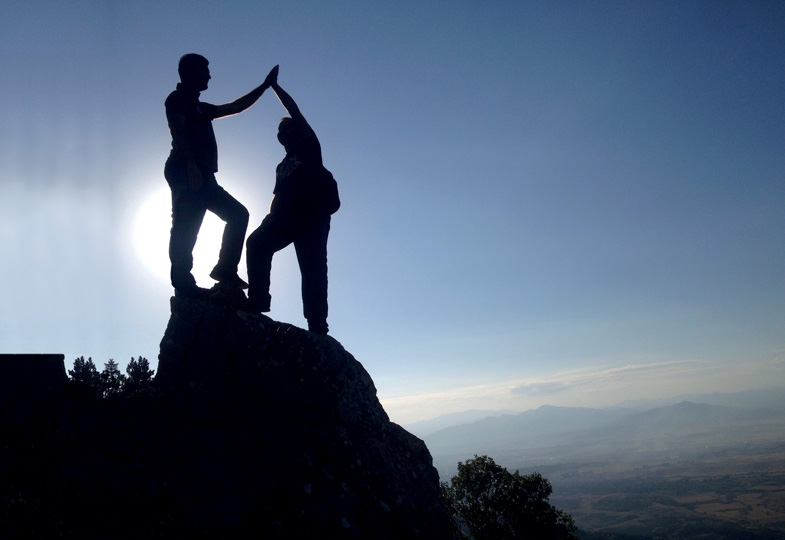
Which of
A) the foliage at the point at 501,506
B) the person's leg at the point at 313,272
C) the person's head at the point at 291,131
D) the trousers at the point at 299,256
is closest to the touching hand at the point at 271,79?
the person's head at the point at 291,131

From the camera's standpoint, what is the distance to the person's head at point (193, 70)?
6.80 meters

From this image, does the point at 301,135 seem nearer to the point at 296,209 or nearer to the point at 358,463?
the point at 296,209

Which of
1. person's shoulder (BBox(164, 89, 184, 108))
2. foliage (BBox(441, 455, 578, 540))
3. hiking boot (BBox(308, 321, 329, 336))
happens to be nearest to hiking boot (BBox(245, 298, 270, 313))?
hiking boot (BBox(308, 321, 329, 336))

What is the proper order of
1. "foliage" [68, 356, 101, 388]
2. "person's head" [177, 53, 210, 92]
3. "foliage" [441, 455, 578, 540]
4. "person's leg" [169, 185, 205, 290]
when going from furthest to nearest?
"foliage" [441, 455, 578, 540] → "foliage" [68, 356, 101, 388] → "person's head" [177, 53, 210, 92] → "person's leg" [169, 185, 205, 290]

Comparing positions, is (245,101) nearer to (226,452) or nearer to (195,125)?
(195,125)

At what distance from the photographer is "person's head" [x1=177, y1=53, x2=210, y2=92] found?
6.80 metres

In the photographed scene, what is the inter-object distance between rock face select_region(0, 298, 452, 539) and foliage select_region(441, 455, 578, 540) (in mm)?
30942

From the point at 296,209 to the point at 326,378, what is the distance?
311cm

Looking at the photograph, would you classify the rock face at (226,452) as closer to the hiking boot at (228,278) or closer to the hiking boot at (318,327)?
the hiking boot at (228,278)

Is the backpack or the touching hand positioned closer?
the backpack

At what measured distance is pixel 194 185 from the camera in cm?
641

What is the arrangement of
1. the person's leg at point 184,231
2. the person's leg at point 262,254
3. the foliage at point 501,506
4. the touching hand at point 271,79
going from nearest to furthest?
1. the person's leg at point 184,231
2. the person's leg at point 262,254
3. the touching hand at point 271,79
4. the foliage at point 501,506

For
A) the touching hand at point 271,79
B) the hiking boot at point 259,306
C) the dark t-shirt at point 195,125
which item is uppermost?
the touching hand at point 271,79

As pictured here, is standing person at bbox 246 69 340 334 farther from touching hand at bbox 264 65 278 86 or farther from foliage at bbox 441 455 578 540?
foliage at bbox 441 455 578 540
